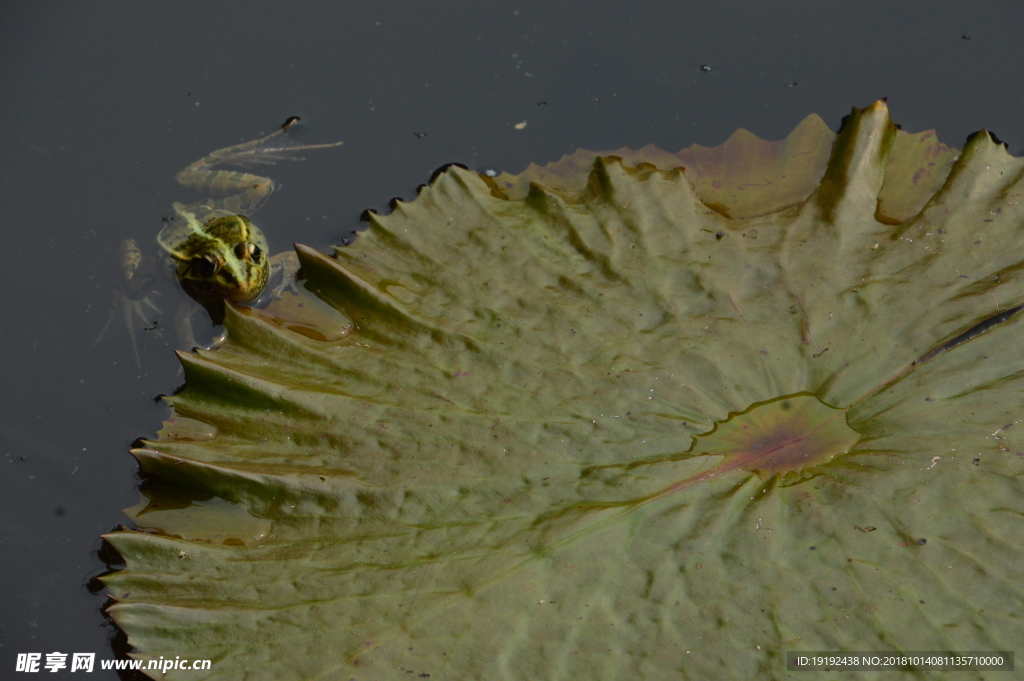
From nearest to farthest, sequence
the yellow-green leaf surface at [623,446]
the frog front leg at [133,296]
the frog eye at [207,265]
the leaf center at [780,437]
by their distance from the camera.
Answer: the yellow-green leaf surface at [623,446] < the leaf center at [780,437] < the frog front leg at [133,296] < the frog eye at [207,265]

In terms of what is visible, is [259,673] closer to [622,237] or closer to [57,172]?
[622,237]

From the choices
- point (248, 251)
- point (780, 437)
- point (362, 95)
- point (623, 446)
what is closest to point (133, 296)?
point (248, 251)

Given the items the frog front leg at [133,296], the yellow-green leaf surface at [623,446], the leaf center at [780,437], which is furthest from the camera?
the frog front leg at [133,296]

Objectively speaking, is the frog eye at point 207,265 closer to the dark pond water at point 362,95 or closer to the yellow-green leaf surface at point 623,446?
the dark pond water at point 362,95

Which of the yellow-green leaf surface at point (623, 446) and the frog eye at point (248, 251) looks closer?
the yellow-green leaf surface at point (623, 446)

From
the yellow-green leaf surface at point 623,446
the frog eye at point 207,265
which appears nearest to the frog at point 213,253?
the frog eye at point 207,265

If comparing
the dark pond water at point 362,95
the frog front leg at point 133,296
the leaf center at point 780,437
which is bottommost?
the leaf center at point 780,437

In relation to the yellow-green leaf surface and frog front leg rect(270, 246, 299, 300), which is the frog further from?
the yellow-green leaf surface
